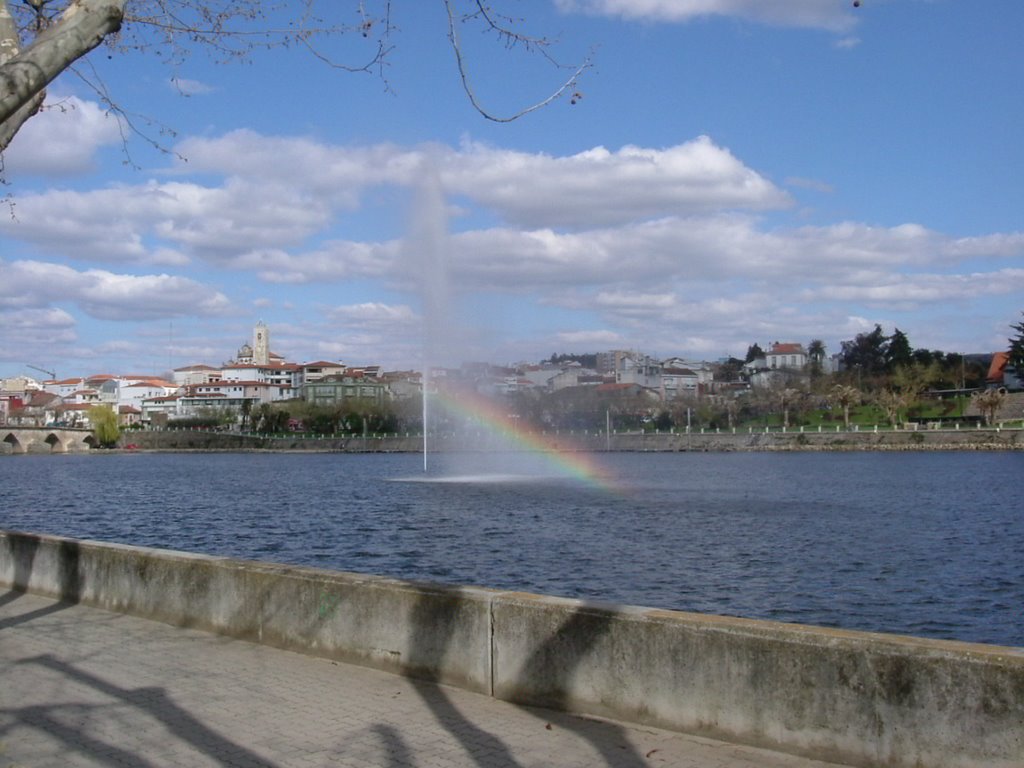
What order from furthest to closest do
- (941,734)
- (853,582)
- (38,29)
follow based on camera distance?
(853,582), (38,29), (941,734)

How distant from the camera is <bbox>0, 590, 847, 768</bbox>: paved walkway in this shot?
6.48 m

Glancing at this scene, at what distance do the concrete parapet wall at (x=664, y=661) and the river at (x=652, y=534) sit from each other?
1297 centimetres

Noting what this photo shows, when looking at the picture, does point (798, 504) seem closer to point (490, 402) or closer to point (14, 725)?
point (14, 725)

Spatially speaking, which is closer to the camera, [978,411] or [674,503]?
[674,503]

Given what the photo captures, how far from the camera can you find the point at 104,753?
6.69 m

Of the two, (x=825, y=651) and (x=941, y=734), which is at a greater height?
(x=825, y=651)

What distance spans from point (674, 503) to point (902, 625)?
1260 inches

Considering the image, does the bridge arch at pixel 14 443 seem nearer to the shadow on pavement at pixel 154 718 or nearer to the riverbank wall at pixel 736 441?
the riverbank wall at pixel 736 441

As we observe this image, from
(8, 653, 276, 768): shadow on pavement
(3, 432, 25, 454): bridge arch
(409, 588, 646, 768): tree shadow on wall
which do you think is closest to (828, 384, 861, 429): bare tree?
(3, 432, 25, 454): bridge arch

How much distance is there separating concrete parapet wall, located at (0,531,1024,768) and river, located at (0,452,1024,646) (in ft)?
42.6

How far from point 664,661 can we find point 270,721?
2932mm

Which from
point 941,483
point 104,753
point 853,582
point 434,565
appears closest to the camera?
point 104,753

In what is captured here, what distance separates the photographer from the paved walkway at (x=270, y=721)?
648cm

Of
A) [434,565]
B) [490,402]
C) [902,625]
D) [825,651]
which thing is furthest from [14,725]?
[490,402]
